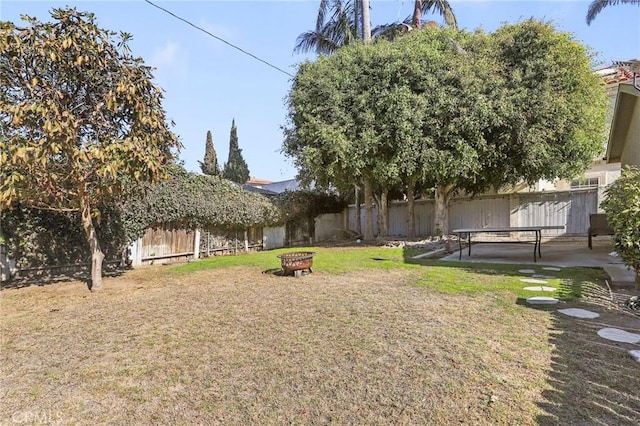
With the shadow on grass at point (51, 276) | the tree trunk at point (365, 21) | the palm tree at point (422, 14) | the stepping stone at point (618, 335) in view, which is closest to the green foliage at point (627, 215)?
the stepping stone at point (618, 335)

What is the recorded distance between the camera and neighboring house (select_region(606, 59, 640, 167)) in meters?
9.10

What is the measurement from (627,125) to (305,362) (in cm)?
1340

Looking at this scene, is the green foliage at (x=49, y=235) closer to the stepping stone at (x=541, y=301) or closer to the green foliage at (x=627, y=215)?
the stepping stone at (x=541, y=301)

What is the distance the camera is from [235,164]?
34.2 metres

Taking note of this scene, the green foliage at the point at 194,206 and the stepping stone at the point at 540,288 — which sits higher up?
the green foliage at the point at 194,206

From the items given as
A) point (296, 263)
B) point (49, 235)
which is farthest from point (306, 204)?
point (49, 235)

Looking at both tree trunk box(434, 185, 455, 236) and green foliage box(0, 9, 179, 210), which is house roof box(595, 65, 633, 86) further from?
green foliage box(0, 9, 179, 210)

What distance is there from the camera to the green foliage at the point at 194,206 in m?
10.3

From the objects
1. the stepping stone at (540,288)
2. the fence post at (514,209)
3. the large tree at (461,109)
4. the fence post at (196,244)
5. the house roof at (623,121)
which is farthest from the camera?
the fence post at (514,209)

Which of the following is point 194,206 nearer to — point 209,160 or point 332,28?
point 332,28

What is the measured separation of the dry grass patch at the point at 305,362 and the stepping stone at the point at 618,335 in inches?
8.1

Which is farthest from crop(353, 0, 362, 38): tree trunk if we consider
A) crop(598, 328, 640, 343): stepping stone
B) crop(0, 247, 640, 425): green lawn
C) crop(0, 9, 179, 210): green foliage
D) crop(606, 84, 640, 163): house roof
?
crop(598, 328, 640, 343): stepping stone

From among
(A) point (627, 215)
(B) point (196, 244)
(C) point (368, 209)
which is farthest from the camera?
(C) point (368, 209)

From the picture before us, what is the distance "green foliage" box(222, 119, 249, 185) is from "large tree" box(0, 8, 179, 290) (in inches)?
1058
